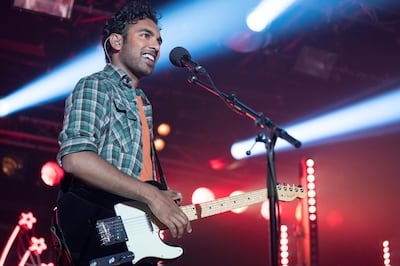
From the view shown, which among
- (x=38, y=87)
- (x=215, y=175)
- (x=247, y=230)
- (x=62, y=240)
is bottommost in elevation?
(x=62, y=240)

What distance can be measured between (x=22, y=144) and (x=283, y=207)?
361 centimetres

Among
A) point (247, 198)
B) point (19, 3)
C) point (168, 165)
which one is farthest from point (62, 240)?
point (168, 165)

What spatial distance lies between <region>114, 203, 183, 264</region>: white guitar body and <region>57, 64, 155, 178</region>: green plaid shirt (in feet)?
0.60

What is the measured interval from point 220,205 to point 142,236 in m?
0.67

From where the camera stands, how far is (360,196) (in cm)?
777

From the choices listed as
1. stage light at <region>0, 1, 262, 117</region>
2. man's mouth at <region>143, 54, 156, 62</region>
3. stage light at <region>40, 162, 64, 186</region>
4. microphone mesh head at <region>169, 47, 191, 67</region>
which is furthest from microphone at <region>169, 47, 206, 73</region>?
stage light at <region>40, 162, 64, 186</region>

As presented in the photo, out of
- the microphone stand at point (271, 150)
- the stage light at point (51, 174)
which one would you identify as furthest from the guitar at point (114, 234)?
the stage light at point (51, 174)

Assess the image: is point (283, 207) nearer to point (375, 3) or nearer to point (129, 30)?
point (375, 3)

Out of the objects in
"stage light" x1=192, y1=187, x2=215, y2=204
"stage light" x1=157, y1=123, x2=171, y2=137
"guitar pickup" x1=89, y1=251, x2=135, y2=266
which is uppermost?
"stage light" x1=157, y1=123, x2=171, y2=137

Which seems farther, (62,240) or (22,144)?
(22,144)

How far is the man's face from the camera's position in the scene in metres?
3.08

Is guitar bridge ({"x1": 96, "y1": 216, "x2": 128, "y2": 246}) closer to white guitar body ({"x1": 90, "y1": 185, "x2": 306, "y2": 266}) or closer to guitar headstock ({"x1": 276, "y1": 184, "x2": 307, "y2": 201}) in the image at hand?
white guitar body ({"x1": 90, "y1": 185, "x2": 306, "y2": 266})

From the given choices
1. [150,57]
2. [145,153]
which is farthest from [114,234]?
[150,57]

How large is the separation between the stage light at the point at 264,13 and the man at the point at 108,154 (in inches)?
145
